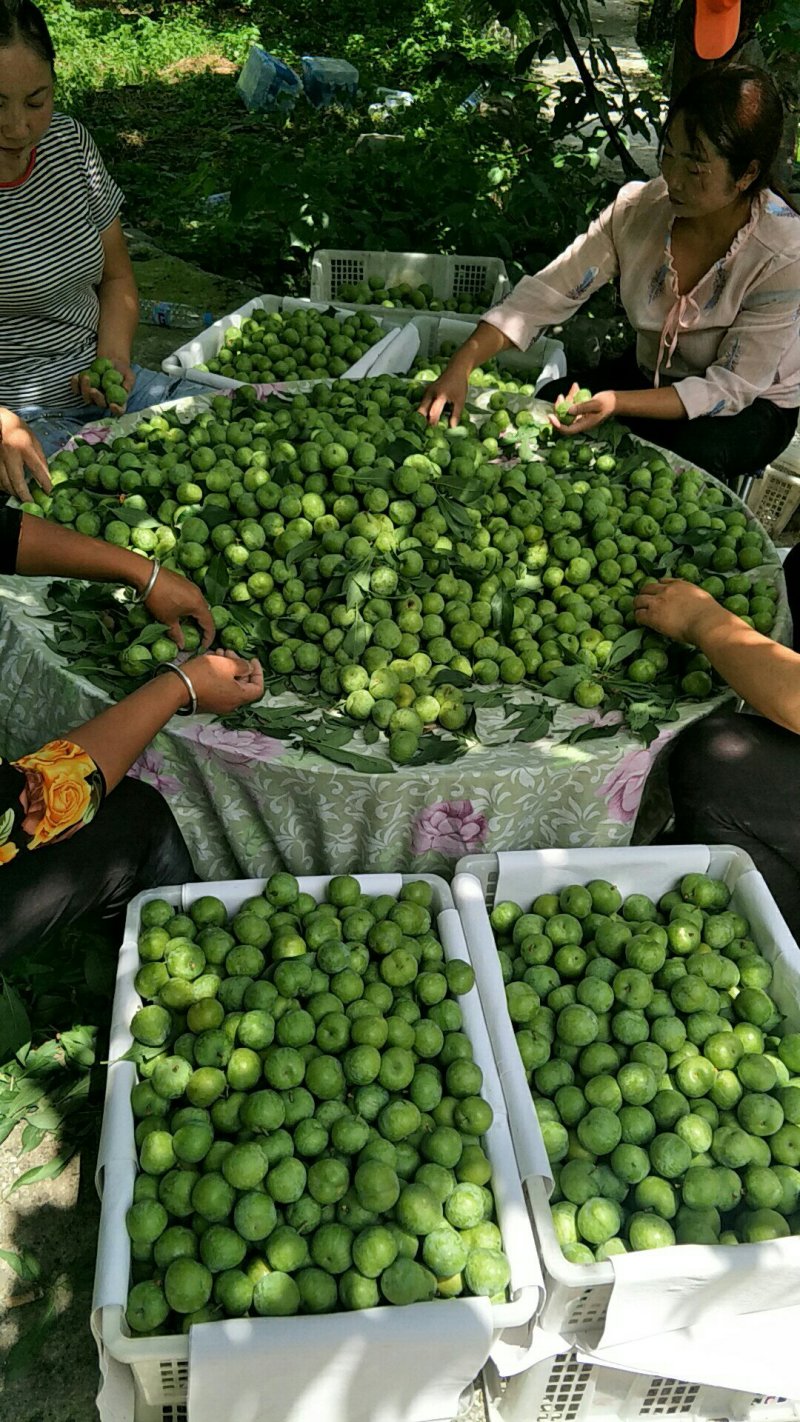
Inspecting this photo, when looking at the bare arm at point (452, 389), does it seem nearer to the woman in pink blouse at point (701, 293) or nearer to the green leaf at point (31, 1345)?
the woman in pink blouse at point (701, 293)

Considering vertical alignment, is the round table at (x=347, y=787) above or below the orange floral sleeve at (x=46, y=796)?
below

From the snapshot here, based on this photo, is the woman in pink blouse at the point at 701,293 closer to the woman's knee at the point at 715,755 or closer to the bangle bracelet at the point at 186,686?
the woman's knee at the point at 715,755

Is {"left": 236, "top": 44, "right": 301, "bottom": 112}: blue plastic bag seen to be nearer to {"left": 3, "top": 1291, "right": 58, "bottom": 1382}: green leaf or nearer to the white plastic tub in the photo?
the white plastic tub

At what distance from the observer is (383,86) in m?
10.8

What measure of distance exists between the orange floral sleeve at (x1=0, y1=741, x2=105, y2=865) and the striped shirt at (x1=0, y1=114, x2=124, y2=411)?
2.08m

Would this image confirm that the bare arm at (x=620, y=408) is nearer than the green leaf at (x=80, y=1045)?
No

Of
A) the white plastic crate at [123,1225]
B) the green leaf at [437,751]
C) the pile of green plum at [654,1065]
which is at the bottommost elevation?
the pile of green plum at [654,1065]

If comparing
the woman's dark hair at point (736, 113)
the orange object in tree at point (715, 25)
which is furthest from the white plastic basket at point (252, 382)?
the orange object in tree at point (715, 25)

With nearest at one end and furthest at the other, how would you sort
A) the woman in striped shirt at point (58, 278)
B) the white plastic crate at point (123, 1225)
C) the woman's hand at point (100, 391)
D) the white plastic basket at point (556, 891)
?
the white plastic crate at point (123, 1225)
the white plastic basket at point (556, 891)
the woman in striped shirt at point (58, 278)
the woman's hand at point (100, 391)

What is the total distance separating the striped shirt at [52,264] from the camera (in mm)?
3299

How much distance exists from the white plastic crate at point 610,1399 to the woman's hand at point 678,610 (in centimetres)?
150

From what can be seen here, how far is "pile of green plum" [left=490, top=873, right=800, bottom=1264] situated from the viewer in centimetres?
173

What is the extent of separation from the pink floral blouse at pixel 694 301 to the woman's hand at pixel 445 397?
0.55 meters

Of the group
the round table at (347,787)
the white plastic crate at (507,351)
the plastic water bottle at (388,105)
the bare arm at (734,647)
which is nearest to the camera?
the round table at (347,787)
